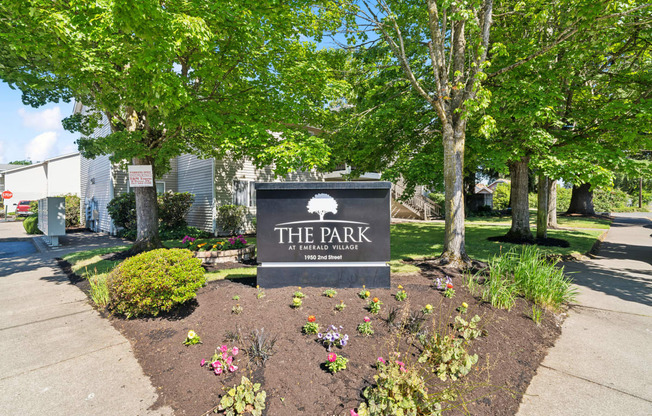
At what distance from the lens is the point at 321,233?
5.19 meters

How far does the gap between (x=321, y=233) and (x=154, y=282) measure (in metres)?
2.56

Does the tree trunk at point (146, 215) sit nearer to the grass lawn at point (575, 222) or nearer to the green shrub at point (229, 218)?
the green shrub at point (229, 218)

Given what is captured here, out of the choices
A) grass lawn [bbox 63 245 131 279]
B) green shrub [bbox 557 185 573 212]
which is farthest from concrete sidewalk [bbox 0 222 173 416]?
green shrub [bbox 557 185 573 212]

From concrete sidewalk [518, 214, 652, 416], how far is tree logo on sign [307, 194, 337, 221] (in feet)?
11.2

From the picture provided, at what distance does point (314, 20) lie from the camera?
27.7 ft

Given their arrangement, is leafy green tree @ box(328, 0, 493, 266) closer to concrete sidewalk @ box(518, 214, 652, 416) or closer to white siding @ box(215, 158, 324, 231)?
concrete sidewalk @ box(518, 214, 652, 416)

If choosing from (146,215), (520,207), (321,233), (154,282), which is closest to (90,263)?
(146,215)

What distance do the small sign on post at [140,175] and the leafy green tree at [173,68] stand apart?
0.36m

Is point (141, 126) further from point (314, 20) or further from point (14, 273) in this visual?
point (314, 20)

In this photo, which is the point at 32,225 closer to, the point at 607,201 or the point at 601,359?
the point at 601,359

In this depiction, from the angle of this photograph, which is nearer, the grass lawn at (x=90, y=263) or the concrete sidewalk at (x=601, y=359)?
the concrete sidewalk at (x=601, y=359)

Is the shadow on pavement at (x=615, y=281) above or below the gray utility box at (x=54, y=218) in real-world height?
below

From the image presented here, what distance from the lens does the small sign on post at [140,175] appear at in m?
7.88

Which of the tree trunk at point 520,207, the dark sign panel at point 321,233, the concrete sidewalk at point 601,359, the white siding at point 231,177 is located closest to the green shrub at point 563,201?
the tree trunk at point 520,207
